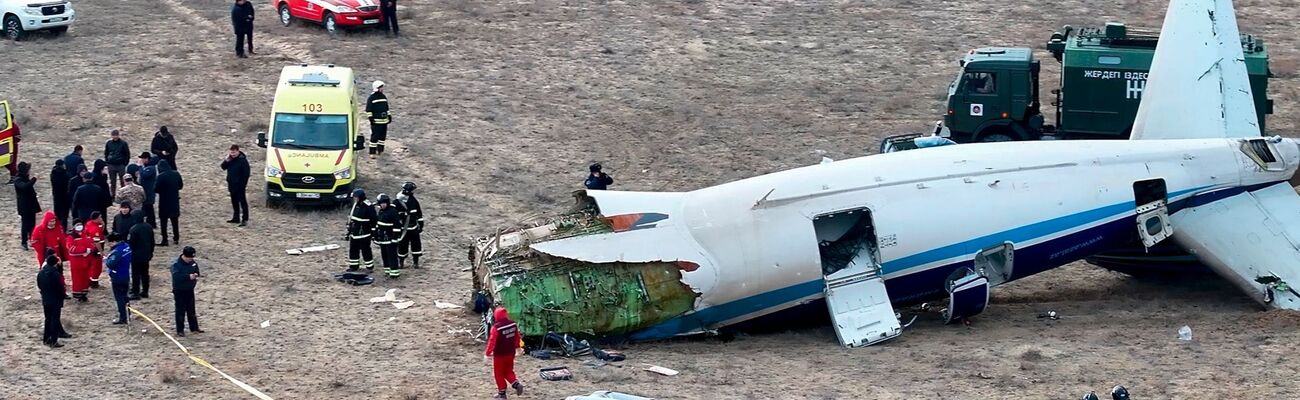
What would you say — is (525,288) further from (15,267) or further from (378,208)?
(15,267)

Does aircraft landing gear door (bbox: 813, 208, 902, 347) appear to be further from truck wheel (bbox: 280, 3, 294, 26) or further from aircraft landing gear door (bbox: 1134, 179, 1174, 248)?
truck wheel (bbox: 280, 3, 294, 26)

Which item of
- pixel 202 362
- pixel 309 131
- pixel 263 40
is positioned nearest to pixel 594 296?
pixel 202 362

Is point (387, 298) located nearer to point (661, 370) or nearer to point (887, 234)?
point (661, 370)

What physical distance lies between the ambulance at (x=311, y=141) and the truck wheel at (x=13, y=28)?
12.5 meters

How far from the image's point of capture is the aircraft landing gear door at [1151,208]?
86.5 ft

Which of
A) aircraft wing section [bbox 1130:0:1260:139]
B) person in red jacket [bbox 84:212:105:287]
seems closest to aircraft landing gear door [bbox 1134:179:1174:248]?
aircraft wing section [bbox 1130:0:1260:139]

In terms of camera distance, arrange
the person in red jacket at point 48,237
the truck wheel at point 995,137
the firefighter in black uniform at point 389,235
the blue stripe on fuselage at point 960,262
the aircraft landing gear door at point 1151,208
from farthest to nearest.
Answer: the truck wheel at point 995,137
the firefighter in black uniform at point 389,235
the person in red jacket at point 48,237
the aircraft landing gear door at point 1151,208
the blue stripe on fuselage at point 960,262

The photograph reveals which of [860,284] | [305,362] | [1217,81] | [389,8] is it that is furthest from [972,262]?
[389,8]

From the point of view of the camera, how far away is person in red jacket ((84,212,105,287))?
87.9 feet

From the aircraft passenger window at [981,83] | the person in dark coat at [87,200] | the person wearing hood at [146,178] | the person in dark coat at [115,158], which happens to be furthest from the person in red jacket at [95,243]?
the aircraft passenger window at [981,83]

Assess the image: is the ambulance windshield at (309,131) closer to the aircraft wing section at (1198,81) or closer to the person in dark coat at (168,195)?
the person in dark coat at (168,195)

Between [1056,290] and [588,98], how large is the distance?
47.3 ft

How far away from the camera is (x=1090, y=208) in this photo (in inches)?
1019

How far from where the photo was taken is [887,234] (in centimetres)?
2498
